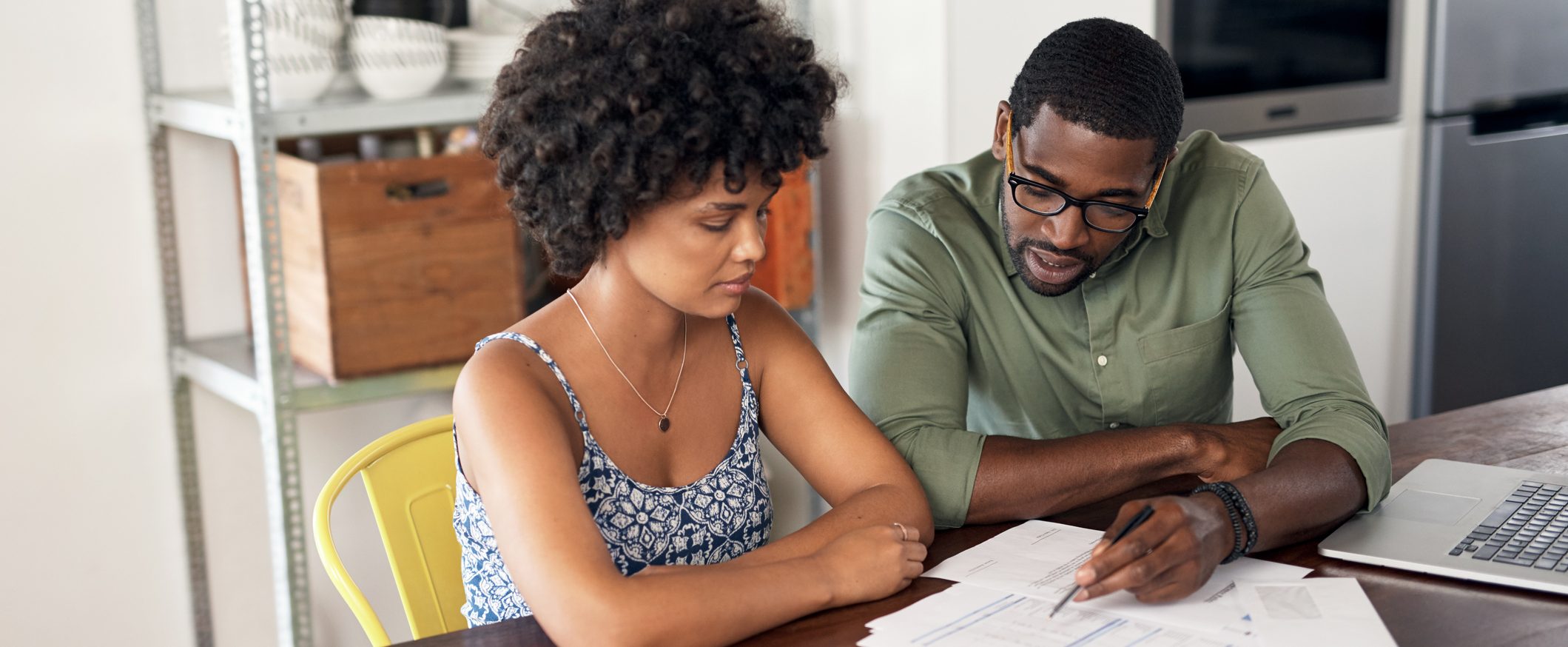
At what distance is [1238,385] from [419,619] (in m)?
1.71

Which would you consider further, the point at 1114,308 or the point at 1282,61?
the point at 1282,61

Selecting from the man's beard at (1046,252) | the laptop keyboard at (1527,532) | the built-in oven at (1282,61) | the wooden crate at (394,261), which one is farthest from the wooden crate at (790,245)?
the laptop keyboard at (1527,532)

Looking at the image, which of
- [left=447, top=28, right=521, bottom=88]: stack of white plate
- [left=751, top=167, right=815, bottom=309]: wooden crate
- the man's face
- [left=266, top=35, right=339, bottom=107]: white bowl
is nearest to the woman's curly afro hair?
the man's face

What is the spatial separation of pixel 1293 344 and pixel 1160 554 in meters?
0.54

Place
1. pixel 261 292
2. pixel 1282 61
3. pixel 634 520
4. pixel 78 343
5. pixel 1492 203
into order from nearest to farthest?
pixel 634 520 < pixel 261 292 < pixel 78 343 < pixel 1282 61 < pixel 1492 203

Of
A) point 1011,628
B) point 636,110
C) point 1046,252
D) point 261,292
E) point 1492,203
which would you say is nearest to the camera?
point 1011,628

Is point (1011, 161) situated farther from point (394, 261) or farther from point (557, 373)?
point (394, 261)

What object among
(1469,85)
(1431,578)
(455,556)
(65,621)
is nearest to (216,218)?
(65,621)

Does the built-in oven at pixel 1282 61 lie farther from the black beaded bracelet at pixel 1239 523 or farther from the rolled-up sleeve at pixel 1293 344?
the black beaded bracelet at pixel 1239 523

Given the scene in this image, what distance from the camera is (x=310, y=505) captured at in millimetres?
2547

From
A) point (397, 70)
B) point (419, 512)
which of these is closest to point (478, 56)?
point (397, 70)

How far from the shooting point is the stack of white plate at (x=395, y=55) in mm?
2215

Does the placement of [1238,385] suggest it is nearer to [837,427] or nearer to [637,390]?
[837,427]

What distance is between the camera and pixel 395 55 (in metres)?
2.22
